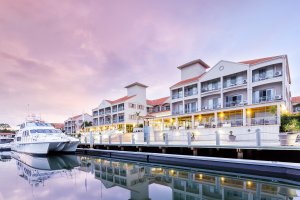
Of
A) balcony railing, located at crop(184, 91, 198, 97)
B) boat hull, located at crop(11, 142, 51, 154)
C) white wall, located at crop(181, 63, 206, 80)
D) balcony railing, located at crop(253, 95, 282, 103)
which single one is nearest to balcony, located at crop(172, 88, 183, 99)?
balcony railing, located at crop(184, 91, 198, 97)

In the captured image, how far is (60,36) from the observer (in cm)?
2434

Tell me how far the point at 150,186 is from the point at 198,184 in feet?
8.89

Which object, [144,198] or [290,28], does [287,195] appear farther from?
[290,28]

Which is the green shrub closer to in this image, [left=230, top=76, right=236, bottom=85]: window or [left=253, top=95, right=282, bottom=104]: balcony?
[left=253, top=95, right=282, bottom=104]: balcony

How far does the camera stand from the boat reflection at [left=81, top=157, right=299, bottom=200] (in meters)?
8.73

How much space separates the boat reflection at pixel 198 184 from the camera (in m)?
8.73

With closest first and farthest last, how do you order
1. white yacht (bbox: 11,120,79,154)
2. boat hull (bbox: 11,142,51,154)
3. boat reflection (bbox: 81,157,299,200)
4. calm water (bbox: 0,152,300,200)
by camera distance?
boat reflection (bbox: 81,157,299,200) < calm water (bbox: 0,152,300,200) < boat hull (bbox: 11,142,51,154) < white yacht (bbox: 11,120,79,154)

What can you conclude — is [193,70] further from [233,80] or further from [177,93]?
[233,80]

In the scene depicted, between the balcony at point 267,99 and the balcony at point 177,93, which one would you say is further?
the balcony at point 177,93

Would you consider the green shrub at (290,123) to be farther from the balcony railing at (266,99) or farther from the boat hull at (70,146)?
the boat hull at (70,146)

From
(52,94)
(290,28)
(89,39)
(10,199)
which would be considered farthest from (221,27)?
(52,94)

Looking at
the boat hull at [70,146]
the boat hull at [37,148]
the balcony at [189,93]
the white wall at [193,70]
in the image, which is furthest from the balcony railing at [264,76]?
the boat hull at [37,148]

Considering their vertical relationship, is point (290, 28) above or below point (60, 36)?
above

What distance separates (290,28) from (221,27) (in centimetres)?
1013
